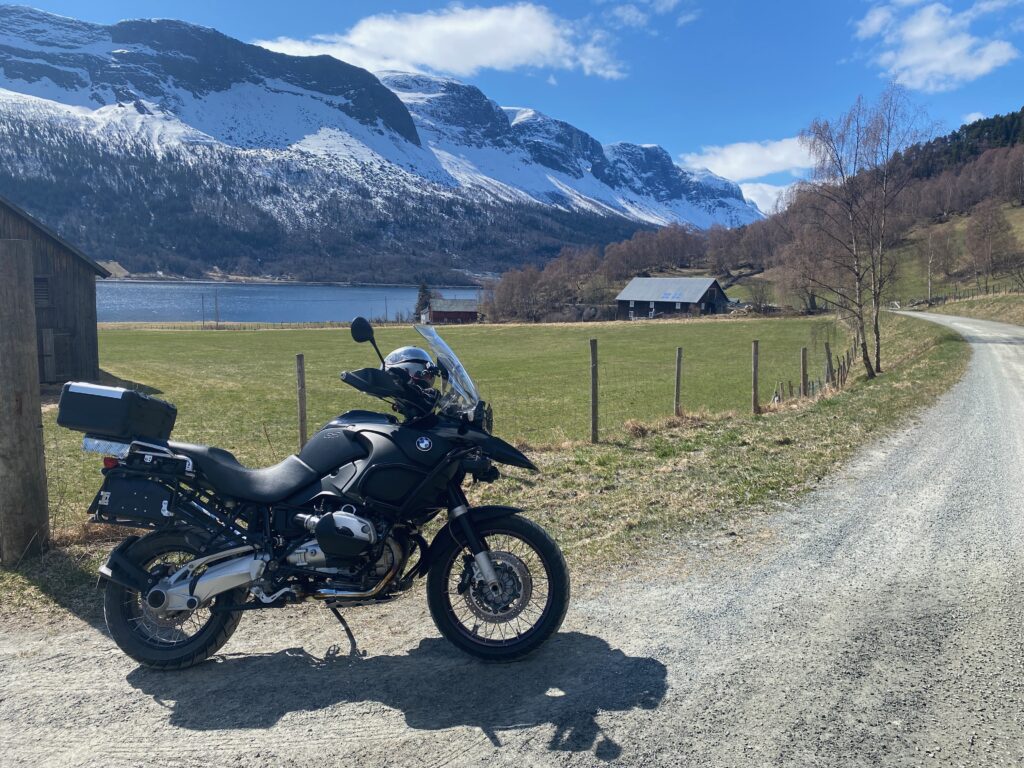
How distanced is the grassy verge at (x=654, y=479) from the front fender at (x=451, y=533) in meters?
1.74

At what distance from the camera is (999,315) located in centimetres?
4909

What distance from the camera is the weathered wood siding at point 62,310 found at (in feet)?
86.2

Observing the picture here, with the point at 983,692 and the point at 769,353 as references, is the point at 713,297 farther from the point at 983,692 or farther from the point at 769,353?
the point at 983,692

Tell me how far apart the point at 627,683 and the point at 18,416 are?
5.10 m

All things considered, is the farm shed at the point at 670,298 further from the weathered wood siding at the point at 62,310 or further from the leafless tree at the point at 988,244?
the weathered wood siding at the point at 62,310

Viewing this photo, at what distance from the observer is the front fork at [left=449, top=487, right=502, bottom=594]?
13.6ft

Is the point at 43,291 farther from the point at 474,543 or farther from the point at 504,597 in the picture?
the point at 504,597

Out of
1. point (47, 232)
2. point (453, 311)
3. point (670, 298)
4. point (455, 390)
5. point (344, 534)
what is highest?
point (670, 298)

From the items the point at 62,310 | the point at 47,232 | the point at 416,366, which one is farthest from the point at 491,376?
the point at 416,366

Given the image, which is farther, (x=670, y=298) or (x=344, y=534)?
(x=670, y=298)

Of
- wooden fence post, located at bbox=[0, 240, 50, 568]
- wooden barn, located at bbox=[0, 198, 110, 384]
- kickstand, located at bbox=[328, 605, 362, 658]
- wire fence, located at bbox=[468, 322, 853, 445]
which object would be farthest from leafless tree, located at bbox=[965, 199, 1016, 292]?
wooden fence post, located at bbox=[0, 240, 50, 568]

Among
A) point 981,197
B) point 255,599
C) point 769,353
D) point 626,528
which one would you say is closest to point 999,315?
point 769,353

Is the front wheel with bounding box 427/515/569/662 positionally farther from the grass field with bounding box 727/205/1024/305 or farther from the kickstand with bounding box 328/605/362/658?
the grass field with bounding box 727/205/1024/305

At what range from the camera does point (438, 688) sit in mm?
3875
